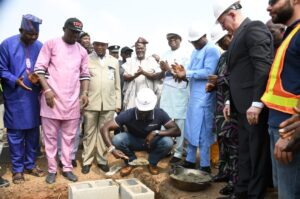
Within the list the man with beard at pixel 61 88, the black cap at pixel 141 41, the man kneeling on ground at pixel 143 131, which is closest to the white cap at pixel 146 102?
the man kneeling on ground at pixel 143 131

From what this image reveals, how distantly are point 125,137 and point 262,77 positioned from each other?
255cm

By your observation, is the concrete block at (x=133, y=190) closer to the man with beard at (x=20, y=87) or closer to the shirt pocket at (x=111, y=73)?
the man with beard at (x=20, y=87)

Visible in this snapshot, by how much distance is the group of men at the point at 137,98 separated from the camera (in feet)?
10.3

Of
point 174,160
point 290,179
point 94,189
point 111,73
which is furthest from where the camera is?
point 174,160

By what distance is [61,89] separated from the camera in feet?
15.0

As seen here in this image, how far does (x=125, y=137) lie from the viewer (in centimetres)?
495

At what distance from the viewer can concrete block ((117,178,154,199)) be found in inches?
162

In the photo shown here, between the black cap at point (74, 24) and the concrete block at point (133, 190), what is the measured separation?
2190 mm

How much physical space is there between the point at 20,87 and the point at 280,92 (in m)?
3.51

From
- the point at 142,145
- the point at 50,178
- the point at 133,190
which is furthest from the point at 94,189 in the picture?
the point at 142,145

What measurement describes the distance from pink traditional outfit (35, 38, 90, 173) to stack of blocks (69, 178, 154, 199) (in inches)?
21.4

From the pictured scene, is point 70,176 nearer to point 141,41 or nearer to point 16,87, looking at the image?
point 16,87

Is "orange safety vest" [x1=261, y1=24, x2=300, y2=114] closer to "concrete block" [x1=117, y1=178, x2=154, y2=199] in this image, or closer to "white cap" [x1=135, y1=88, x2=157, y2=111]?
"concrete block" [x1=117, y1=178, x2=154, y2=199]

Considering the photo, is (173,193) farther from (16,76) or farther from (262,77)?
(16,76)
